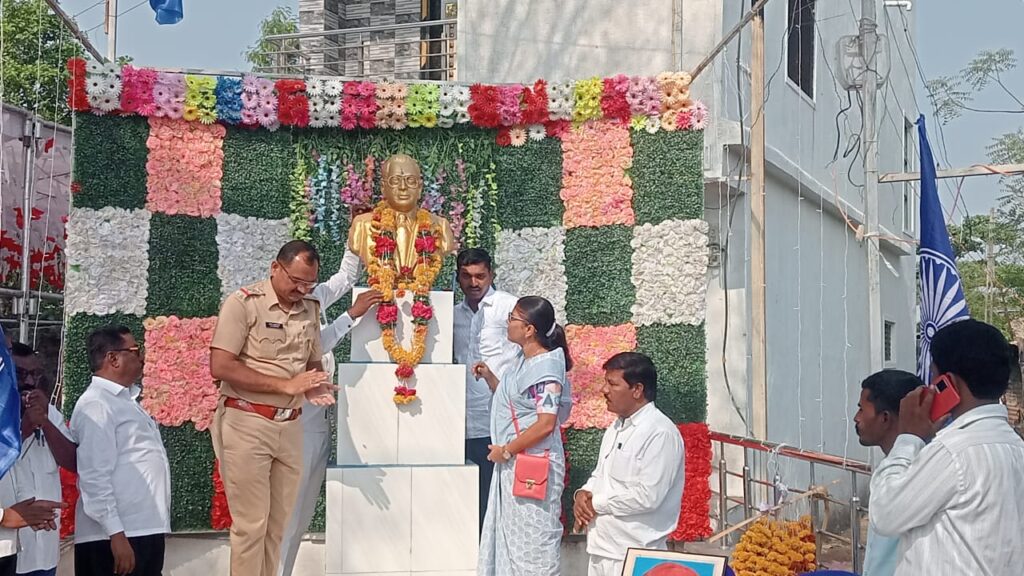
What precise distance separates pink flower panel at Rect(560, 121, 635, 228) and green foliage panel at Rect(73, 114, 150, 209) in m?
2.81

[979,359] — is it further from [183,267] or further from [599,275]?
[183,267]

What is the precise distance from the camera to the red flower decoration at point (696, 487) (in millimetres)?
6344

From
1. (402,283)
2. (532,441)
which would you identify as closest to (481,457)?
(402,283)

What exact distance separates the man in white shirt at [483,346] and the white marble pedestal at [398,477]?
1.01ft

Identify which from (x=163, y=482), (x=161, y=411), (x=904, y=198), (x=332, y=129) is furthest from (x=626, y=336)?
(x=904, y=198)

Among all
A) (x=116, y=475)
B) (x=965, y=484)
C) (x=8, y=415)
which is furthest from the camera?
(x=116, y=475)

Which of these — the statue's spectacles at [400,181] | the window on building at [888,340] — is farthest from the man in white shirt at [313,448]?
the window on building at [888,340]

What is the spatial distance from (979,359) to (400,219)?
368cm

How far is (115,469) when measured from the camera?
3939 mm

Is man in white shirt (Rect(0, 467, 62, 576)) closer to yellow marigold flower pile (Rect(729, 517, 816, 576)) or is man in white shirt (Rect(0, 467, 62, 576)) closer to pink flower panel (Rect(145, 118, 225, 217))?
yellow marigold flower pile (Rect(729, 517, 816, 576))

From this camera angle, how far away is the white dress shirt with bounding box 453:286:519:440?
5.64 metres

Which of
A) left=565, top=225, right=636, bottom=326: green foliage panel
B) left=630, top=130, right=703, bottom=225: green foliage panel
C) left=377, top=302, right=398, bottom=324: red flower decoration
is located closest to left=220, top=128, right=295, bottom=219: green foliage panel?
left=377, top=302, right=398, bottom=324: red flower decoration

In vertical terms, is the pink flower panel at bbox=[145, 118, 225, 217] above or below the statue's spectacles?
above

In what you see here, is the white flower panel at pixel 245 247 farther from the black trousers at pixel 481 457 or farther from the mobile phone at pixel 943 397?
the mobile phone at pixel 943 397
